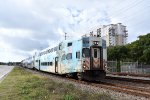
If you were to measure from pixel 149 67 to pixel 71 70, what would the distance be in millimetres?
22316

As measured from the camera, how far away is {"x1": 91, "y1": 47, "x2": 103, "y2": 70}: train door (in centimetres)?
2434

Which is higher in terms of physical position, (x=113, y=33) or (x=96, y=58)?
(x=113, y=33)

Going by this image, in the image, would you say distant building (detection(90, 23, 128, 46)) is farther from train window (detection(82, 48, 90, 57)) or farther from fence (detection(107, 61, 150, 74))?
train window (detection(82, 48, 90, 57))

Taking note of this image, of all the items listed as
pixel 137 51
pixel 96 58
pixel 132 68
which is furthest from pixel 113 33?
pixel 96 58

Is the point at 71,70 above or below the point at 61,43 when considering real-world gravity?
below

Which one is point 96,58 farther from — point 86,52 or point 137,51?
point 137,51

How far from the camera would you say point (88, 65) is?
24219 millimetres

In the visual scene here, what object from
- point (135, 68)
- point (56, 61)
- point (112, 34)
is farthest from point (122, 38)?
point (56, 61)

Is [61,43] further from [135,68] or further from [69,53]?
[135,68]

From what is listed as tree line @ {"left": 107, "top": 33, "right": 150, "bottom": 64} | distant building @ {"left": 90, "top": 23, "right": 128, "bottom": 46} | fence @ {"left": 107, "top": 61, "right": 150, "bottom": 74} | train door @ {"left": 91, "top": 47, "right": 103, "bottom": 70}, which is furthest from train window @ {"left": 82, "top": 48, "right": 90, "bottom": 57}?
distant building @ {"left": 90, "top": 23, "right": 128, "bottom": 46}

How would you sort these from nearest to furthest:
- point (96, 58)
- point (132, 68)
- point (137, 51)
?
1. point (96, 58)
2. point (132, 68)
3. point (137, 51)

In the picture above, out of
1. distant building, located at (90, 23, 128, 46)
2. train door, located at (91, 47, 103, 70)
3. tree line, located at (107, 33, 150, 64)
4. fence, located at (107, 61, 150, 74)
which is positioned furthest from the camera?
distant building, located at (90, 23, 128, 46)

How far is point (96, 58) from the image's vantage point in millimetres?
24484

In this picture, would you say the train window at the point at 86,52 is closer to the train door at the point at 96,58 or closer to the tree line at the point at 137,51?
the train door at the point at 96,58
